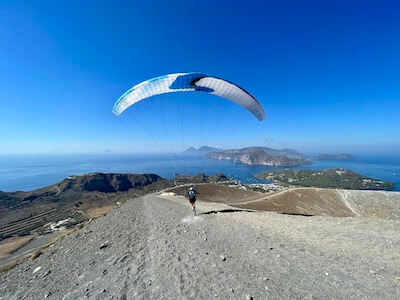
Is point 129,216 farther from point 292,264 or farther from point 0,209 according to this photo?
point 0,209

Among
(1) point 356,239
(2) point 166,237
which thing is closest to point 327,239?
(1) point 356,239

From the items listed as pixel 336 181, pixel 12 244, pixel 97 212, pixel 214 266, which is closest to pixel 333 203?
pixel 214 266

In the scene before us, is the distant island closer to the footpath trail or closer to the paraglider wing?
the paraglider wing

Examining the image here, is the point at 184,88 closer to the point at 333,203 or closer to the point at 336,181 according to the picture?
the point at 333,203

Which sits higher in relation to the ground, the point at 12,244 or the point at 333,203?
the point at 333,203

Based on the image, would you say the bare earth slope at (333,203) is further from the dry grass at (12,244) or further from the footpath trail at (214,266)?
the dry grass at (12,244)

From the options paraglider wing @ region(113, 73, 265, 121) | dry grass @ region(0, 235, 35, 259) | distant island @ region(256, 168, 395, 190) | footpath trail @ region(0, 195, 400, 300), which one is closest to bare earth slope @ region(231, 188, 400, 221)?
paraglider wing @ region(113, 73, 265, 121)

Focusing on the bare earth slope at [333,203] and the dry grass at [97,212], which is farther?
the dry grass at [97,212]

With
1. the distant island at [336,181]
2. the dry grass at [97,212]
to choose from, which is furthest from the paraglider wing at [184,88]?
the distant island at [336,181]
